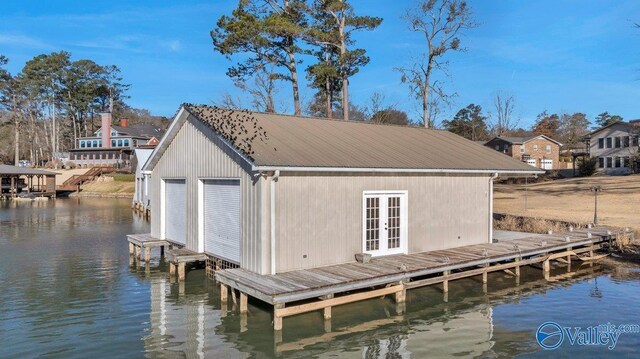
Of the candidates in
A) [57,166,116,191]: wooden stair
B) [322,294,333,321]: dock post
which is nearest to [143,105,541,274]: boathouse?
[322,294,333,321]: dock post

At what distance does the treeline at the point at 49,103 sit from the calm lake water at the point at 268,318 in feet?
249

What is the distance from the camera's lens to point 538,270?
54.4 ft

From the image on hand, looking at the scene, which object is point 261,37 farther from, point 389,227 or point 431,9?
point 389,227

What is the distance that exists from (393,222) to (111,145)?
70.2 m

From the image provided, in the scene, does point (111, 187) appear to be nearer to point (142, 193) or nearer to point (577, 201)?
point (142, 193)

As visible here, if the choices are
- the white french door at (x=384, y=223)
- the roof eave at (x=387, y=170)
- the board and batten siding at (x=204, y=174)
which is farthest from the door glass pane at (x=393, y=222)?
the board and batten siding at (x=204, y=174)

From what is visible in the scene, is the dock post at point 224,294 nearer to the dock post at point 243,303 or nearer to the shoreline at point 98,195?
the dock post at point 243,303

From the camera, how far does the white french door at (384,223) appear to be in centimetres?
1329

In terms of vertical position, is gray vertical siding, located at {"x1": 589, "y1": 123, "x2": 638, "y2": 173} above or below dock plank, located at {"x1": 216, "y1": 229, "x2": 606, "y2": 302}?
above

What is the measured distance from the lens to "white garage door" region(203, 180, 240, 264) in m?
12.6

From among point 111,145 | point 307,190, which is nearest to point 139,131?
point 111,145

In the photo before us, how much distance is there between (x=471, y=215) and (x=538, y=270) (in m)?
3.29

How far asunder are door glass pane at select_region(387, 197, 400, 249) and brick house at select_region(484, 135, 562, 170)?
5110 cm

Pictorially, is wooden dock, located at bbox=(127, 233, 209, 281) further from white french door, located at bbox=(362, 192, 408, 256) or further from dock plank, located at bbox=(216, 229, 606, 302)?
white french door, located at bbox=(362, 192, 408, 256)
